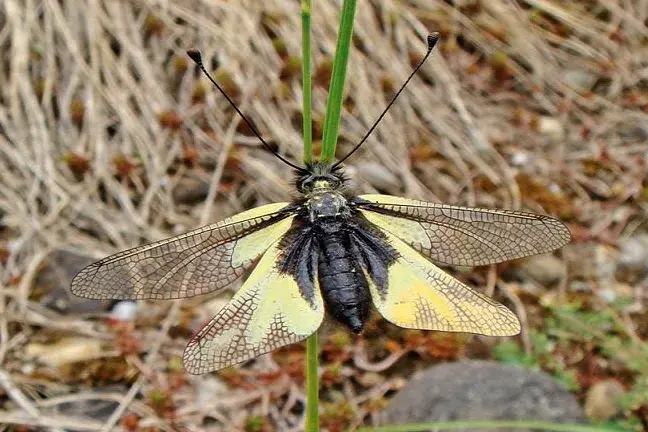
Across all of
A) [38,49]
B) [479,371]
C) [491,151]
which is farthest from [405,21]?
[479,371]

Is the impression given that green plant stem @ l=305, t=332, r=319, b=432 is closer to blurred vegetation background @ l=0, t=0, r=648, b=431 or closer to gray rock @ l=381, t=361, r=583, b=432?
gray rock @ l=381, t=361, r=583, b=432

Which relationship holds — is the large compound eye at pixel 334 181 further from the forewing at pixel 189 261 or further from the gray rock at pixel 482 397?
the gray rock at pixel 482 397

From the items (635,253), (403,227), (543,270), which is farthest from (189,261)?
(635,253)

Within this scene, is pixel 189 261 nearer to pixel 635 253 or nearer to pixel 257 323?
pixel 257 323

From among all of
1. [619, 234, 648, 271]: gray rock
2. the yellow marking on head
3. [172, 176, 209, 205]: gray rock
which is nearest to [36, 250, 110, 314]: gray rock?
[172, 176, 209, 205]: gray rock

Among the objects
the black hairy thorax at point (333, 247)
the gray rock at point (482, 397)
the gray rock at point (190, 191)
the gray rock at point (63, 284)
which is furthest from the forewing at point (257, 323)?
the gray rock at point (190, 191)

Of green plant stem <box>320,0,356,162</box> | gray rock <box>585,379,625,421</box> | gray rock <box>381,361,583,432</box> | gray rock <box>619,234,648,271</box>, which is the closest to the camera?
green plant stem <box>320,0,356,162</box>
